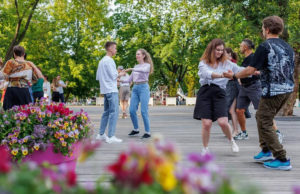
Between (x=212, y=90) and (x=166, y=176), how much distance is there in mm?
4815

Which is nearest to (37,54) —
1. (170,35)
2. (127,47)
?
(127,47)

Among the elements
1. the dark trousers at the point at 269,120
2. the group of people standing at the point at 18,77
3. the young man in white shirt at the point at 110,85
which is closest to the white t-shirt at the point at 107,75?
the young man in white shirt at the point at 110,85

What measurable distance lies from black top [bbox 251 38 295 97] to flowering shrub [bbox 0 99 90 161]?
2671 mm

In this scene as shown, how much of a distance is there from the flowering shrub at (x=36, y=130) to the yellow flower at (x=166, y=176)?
3.67m

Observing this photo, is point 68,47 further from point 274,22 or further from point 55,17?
point 274,22

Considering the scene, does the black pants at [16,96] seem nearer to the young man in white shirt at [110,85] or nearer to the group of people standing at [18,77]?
the group of people standing at [18,77]

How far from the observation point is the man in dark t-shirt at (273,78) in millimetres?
5160

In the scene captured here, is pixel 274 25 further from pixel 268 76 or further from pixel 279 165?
pixel 279 165

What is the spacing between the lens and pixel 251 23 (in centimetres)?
1559

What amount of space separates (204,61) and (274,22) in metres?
1.25

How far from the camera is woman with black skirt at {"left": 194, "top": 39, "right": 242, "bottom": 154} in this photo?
6.02 metres

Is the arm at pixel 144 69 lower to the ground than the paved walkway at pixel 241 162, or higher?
higher

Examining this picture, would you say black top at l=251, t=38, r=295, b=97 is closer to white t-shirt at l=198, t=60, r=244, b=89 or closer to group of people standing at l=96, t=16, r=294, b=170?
group of people standing at l=96, t=16, r=294, b=170

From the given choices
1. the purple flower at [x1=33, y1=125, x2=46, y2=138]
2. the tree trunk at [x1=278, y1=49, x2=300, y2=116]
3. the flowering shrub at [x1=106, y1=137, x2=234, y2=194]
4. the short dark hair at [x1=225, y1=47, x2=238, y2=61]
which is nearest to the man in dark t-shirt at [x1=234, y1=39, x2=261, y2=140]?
the short dark hair at [x1=225, y1=47, x2=238, y2=61]
